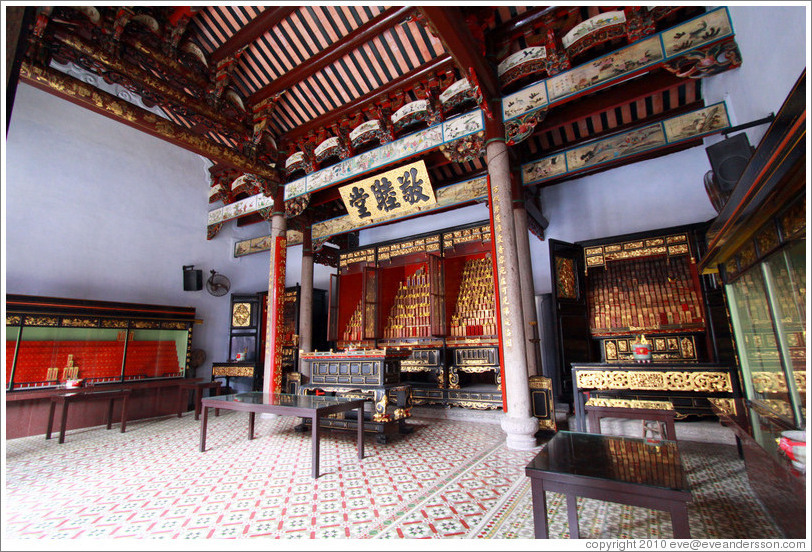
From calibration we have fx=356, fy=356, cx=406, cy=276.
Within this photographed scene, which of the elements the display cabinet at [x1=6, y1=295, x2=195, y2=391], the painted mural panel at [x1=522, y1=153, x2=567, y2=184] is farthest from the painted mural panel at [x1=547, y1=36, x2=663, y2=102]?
the display cabinet at [x1=6, y1=295, x2=195, y2=391]

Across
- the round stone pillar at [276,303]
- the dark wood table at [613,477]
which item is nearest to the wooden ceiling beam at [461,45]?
the dark wood table at [613,477]

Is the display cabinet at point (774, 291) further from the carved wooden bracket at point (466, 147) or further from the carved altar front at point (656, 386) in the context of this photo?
the carved wooden bracket at point (466, 147)

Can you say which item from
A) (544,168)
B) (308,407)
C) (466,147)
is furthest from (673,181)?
(308,407)

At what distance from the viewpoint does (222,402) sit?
4.29 metres

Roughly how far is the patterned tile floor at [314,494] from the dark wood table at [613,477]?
22.0 inches

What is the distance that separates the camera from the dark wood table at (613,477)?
1.52m

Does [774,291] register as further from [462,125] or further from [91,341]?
[91,341]

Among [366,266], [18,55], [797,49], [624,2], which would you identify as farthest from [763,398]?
[366,266]

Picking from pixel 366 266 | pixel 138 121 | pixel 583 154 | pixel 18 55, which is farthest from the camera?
pixel 366 266

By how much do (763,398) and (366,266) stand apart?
6839 millimetres

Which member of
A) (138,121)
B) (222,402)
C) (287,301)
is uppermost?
(138,121)

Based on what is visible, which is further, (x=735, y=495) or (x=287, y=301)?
(x=287, y=301)

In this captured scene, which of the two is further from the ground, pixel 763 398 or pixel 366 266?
pixel 366 266

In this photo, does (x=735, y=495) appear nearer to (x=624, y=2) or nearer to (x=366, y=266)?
(x=624, y=2)
